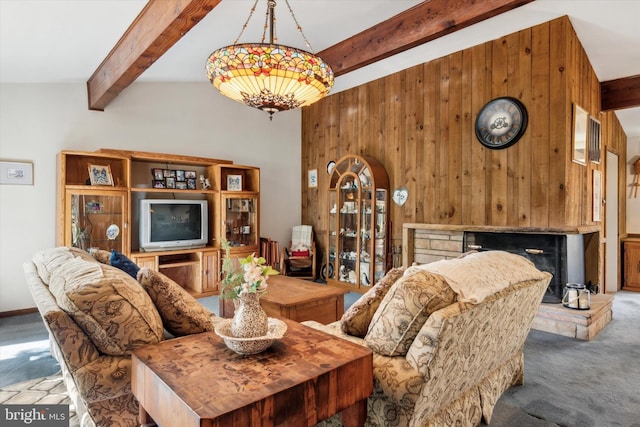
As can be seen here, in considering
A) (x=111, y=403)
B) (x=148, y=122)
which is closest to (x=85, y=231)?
(x=148, y=122)

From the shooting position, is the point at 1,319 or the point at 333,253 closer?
the point at 1,319

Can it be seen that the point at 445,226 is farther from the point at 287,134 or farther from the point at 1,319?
the point at 1,319

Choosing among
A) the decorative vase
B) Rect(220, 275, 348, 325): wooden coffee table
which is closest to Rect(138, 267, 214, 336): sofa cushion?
the decorative vase

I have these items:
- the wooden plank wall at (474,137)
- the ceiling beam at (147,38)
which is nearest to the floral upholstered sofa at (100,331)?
the ceiling beam at (147,38)

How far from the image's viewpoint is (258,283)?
1522 millimetres

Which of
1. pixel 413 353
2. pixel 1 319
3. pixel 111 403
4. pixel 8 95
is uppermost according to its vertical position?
pixel 8 95

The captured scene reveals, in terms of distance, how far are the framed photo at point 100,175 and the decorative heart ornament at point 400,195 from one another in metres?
3.58

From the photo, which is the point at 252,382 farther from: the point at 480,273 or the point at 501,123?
the point at 501,123

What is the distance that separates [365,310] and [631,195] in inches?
244

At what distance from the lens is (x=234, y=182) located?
536 centimetres

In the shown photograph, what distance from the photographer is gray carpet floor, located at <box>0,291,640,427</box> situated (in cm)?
212

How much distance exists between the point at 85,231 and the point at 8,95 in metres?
1.63

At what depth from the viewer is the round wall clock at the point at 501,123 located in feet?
12.7

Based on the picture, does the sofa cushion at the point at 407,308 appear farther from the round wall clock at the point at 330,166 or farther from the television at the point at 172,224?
the round wall clock at the point at 330,166
